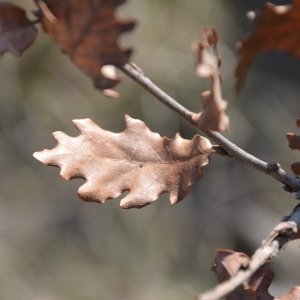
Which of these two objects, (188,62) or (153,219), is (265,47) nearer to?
(153,219)

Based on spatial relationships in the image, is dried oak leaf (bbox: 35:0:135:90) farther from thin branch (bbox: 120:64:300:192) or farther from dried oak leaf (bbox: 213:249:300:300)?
dried oak leaf (bbox: 213:249:300:300)

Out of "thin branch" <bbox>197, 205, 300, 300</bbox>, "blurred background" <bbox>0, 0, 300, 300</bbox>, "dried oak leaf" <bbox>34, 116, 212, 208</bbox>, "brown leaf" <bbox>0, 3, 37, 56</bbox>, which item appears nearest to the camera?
"thin branch" <bbox>197, 205, 300, 300</bbox>

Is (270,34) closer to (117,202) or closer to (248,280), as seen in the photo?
(248,280)

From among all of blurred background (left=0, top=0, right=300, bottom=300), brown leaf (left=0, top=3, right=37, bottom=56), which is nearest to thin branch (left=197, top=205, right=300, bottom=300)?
brown leaf (left=0, top=3, right=37, bottom=56)

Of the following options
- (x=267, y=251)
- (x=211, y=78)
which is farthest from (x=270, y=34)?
(x=267, y=251)

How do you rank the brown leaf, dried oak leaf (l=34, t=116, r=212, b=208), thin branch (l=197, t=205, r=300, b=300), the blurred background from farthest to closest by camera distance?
the blurred background < dried oak leaf (l=34, t=116, r=212, b=208) < the brown leaf < thin branch (l=197, t=205, r=300, b=300)
